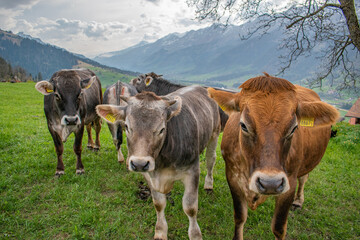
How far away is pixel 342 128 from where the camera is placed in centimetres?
1080

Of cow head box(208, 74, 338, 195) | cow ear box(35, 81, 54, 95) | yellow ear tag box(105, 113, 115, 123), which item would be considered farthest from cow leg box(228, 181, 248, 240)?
cow ear box(35, 81, 54, 95)

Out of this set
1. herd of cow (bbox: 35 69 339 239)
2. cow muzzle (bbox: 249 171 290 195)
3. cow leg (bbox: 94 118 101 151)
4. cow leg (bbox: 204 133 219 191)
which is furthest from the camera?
cow leg (bbox: 94 118 101 151)

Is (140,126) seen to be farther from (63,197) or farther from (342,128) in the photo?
(342,128)

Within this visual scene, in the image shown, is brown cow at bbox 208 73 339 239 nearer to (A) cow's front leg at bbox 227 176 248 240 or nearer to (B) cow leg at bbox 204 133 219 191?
(A) cow's front leg at bbox 227 176 248 240

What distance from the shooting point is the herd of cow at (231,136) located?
2.26m

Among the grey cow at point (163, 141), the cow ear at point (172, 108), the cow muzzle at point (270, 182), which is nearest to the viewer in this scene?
the cow muzzle at point (270, 182)

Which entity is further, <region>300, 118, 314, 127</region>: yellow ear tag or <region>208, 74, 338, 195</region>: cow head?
A: <region>300, 118, 314, 127</region>: yellow ear tag

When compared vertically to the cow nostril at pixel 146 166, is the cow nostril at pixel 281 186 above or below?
above

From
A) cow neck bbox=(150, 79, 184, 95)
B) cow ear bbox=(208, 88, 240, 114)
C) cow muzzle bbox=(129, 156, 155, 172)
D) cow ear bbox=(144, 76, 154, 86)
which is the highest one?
cow ear bbox=(208, 88, 240, 114)

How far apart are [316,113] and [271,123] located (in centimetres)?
67

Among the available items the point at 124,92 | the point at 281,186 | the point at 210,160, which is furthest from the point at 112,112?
the point at 124,92

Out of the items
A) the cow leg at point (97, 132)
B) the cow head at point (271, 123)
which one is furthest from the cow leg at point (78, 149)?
the cow head at point (271, 123)

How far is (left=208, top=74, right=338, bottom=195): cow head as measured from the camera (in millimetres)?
2152

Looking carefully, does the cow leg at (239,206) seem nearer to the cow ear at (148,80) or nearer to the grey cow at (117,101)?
the grey cow at (117,101)
